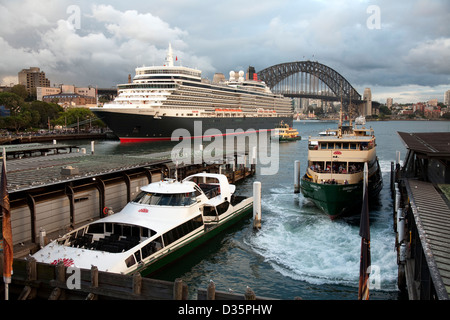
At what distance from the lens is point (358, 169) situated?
25.3m

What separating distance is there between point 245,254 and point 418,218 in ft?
28.4

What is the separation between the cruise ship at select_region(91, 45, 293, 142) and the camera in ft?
228

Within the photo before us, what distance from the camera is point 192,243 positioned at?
1714cm

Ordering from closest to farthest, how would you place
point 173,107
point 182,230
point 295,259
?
point 182,230 < point 295,259 < point 173,107

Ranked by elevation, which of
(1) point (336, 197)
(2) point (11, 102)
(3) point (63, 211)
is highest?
(2) point (11, 102)

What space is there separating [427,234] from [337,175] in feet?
47.3

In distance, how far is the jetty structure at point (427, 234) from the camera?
26.9 ft

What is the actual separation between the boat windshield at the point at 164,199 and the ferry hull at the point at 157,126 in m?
53.1

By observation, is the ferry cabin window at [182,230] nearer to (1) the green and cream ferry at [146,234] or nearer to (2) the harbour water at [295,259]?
(1) the green and cream ferry at [146,234]

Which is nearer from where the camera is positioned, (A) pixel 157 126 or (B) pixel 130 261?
(B) pixel 130 261

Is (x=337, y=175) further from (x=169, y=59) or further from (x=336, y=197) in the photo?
(x=169, y=59)

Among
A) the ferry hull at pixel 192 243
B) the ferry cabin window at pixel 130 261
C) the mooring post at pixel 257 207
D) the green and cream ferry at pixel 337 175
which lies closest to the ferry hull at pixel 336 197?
the green and cream ferry at pixel 337 175

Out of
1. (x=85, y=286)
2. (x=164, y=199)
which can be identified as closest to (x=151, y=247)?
(x=164, y=199)

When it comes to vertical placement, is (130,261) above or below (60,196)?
below
